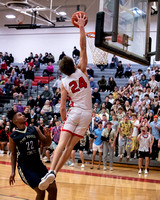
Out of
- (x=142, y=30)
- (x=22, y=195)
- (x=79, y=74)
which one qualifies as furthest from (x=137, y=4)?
(x=22, y=195)

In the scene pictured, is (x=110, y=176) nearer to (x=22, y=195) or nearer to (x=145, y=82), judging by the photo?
(x=22, y=195)

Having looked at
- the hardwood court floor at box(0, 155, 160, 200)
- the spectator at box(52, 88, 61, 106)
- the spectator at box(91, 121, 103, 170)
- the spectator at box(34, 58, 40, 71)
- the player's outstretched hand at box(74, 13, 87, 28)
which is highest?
the spectator at box(34, 58, 40, 71)

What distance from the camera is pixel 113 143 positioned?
13820 millimetres

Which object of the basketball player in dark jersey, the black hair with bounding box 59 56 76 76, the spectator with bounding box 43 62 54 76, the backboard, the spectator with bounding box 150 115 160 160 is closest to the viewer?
the black hair with bounding box 59 56 76 76

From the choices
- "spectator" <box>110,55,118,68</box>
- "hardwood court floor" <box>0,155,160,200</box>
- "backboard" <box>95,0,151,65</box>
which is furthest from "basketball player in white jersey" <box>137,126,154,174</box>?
"spectator" <box>110,55,118,68</box>

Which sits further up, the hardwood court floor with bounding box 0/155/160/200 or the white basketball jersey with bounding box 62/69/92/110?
the white basketball jersey with bounding box 62/69/92/110

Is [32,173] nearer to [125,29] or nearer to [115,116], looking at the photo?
[125,29]

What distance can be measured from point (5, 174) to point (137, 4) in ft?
25.8

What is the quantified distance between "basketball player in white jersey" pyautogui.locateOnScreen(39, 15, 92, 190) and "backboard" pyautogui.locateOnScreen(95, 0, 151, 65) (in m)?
0.35

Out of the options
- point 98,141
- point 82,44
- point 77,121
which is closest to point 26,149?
point 77,121

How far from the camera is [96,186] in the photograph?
1009cm

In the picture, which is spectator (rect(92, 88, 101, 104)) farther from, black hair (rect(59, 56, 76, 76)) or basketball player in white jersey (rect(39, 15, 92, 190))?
black hair (rect(59, 56, 76, 76))

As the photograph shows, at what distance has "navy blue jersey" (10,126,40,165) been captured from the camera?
5.62 metres

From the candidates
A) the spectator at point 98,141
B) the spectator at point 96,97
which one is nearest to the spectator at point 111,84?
the spectator at point 96,97
